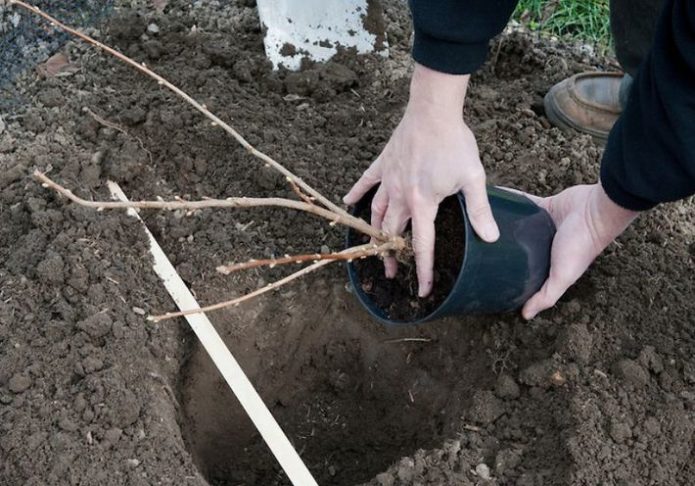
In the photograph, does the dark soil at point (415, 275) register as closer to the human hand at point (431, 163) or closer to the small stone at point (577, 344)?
the human hand at point (431, 163)

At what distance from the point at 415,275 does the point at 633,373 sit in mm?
528

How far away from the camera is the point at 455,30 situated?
1.70 meters

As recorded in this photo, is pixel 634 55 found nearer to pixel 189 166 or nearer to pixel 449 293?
pixel 449 293

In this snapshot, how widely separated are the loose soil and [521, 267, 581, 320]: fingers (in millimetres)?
60

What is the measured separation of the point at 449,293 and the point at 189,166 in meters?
0.95

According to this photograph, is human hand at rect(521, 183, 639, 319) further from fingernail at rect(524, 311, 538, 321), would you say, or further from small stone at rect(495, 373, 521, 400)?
small stone at rect(495, 373, 521, 400)

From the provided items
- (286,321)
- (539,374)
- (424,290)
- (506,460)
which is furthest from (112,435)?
(539,374)

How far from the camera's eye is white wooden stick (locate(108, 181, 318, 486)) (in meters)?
1.93

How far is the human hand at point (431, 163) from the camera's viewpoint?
1755 millimetres

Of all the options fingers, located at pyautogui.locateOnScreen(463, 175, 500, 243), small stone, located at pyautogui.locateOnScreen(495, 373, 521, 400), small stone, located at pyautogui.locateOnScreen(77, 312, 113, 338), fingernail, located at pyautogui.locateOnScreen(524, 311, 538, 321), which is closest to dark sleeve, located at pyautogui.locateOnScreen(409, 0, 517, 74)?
fingers, located at pyautogui.locateOnScreen(463, 175, 500, 243)

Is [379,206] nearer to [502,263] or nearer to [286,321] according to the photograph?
[502,263]

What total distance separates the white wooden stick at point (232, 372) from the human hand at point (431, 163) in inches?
19.6

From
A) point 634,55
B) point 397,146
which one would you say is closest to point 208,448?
point 397,146

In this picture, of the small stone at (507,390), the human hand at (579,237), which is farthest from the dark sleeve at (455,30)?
the small stone at (507,390)
